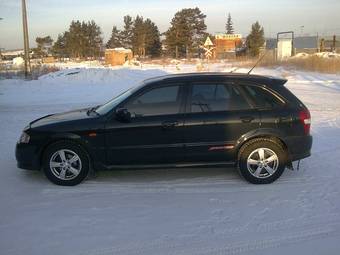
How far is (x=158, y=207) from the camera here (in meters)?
5.69

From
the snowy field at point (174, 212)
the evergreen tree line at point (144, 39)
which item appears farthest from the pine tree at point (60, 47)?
the snowy field at point (174, 212)

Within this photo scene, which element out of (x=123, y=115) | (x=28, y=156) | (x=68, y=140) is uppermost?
(x=123, y=115)

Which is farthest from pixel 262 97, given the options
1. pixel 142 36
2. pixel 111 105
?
pixel 142 36

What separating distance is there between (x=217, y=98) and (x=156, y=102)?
84 centimetres

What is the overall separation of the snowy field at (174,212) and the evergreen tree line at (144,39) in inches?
2261

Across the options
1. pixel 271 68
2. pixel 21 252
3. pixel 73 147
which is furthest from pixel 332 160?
pixel 271 68

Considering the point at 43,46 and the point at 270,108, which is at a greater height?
the point at 43,46

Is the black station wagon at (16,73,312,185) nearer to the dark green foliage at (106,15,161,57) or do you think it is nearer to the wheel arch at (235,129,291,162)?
the wheel arch at (235,129,291,162)

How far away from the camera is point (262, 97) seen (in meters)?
6.64

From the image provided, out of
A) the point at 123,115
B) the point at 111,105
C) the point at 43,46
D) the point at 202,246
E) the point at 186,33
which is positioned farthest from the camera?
the point at 43,46

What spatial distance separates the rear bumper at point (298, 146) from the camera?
659 centimetres

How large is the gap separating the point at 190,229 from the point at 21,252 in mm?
1696

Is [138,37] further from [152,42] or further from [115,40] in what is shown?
[115,40]

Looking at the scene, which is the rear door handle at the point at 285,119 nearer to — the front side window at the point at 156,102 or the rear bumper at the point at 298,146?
the rear bumper at the point at 298,146
